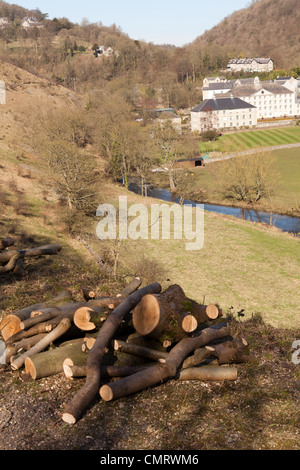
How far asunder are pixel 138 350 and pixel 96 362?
3.08ft

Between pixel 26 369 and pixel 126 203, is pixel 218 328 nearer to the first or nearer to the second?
pixel 26 369

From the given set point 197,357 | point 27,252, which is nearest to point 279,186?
point 27,252

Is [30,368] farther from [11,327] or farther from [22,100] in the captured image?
[22,100]

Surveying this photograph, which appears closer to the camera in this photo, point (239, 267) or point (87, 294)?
point (87, 294)

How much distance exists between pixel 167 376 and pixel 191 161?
2391 inches

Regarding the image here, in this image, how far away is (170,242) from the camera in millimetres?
33406

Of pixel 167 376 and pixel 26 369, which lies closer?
pixel 167 376

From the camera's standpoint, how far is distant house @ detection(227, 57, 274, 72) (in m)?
159

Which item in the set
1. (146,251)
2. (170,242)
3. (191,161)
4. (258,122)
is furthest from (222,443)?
(258,122)

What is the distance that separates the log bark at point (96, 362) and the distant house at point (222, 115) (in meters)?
88.6

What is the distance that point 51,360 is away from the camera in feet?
26.4

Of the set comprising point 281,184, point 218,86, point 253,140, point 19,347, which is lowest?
point 281,184

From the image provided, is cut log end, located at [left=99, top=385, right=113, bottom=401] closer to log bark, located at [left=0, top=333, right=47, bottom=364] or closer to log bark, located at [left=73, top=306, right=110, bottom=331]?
log bark, located at [left=73, top=306, right=110, bottom=331]
